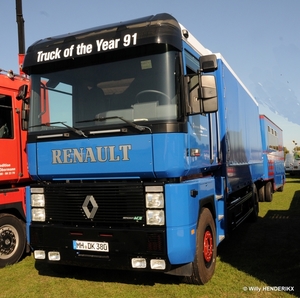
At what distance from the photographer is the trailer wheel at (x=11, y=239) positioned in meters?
Answer: 5.73

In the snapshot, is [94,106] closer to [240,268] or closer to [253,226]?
[240,268]

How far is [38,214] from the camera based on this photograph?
15.2 ft

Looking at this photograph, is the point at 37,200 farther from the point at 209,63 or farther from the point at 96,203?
the point at 209,63

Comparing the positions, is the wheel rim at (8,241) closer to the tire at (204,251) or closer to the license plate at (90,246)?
the license plate at (90,246)

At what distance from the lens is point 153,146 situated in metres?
3.99

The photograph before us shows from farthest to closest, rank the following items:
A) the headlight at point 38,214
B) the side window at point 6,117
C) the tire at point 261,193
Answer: the tire at point 261,193
the side window at point 6,117
the headlight at point 38,214

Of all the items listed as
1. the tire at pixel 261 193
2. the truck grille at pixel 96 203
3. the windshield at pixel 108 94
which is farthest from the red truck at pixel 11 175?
the tire at pixel 261 193

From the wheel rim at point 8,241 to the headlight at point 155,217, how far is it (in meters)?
2.93

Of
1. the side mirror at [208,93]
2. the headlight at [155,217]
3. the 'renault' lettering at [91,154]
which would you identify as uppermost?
the side mirror at [208,93]

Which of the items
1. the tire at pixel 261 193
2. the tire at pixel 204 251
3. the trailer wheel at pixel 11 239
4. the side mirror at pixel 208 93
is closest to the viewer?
the side mirror at pixel 208 93

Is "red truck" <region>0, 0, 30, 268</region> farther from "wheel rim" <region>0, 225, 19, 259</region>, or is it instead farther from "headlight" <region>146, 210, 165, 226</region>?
"headlight" <region>146, 210, 165, 226</region>

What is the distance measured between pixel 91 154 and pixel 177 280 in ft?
6.74

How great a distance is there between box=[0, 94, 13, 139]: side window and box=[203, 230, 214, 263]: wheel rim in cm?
352

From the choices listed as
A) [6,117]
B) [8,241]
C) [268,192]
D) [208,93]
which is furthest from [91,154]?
[268,192]
